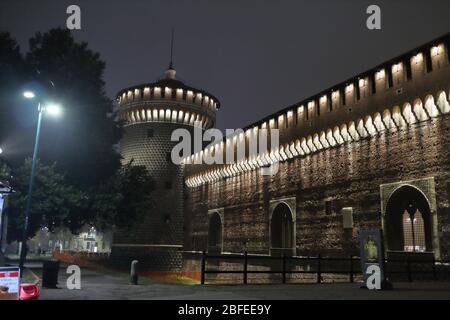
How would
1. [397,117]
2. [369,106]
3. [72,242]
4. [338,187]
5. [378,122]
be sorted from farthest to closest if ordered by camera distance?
[72,242] → [338,187] → [369,106] → [378,122] → [397,117]

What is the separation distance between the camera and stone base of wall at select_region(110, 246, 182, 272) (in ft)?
111

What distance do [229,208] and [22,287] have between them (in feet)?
76.6

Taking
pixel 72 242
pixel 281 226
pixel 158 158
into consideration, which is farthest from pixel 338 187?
pixel 72 242

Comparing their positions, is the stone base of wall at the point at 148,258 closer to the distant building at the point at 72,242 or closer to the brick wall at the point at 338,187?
the brick wall at the point at 338,187

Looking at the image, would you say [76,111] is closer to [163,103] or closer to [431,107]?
[163,103]

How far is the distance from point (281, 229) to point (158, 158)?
14.4 m

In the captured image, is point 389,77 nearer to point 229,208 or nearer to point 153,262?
point 229,208

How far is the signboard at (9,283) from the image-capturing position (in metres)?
7.37

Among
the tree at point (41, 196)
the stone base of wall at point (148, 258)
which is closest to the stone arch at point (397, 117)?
the tree at point (41, 196)

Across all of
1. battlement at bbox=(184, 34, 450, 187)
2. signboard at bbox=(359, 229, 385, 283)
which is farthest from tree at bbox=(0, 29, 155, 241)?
signboard at bbox=(359, 229, 385, 283)

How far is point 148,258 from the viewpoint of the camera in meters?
33.9

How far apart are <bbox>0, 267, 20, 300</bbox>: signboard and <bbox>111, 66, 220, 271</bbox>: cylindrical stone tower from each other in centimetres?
2673
